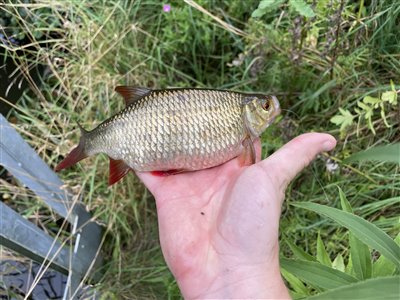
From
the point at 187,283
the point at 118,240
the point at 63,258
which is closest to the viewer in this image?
the point at 187,283

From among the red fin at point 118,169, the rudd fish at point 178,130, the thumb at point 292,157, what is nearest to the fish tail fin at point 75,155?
the rudd fish at point 178,130

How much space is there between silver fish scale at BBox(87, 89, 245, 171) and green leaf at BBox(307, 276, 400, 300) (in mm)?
1019

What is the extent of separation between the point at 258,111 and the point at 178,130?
14.7 inches

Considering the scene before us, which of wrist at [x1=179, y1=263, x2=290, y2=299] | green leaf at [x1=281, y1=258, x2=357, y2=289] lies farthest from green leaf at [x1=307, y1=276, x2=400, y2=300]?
wrist at [x1=179, y1=263, x2=290, y2=299]

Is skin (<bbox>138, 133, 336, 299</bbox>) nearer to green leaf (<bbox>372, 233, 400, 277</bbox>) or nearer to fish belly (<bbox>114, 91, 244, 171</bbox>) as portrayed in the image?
fish belly (<bbox>114, 91, 244, 171</bbox>)

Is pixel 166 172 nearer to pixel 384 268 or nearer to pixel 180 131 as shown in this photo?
pixel 180 131

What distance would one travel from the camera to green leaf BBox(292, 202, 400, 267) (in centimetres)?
121

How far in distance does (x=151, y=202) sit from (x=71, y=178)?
65 cm

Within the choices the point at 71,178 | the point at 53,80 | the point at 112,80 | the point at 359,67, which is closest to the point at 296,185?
the point at 359,67

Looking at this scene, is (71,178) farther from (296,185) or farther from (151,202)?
(296,185)

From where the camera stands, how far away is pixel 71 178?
10.2ft

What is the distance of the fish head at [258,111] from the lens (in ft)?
6.28

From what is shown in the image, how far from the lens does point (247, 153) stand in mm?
1929

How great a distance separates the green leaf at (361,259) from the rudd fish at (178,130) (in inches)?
21.9
